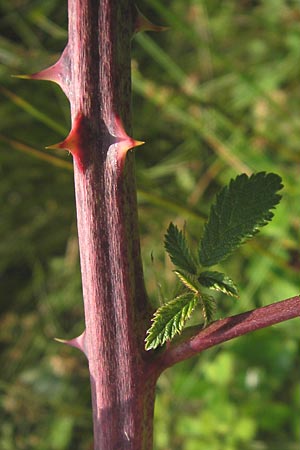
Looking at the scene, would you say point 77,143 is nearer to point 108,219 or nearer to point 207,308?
point 108,219

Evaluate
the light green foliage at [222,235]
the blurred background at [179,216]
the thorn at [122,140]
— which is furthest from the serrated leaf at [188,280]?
the blurred background at [179,216]

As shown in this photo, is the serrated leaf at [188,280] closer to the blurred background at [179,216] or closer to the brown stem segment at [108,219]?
the brown stem segment at [108,219]

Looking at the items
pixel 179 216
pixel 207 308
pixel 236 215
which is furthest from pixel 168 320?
pixel 179 216

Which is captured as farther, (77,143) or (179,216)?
(179,216)

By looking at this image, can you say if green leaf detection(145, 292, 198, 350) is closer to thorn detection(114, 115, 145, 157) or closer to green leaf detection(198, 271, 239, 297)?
green leaf detection(198, 271, 239, 297)

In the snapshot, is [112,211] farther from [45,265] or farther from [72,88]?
[45,265]

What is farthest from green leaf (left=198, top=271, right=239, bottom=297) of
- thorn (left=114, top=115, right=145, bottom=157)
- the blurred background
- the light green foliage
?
the blurred background

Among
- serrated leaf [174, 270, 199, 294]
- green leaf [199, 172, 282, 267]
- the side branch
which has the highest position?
green leaf [199, 172, 282, 267]

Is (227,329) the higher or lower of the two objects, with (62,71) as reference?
lower
